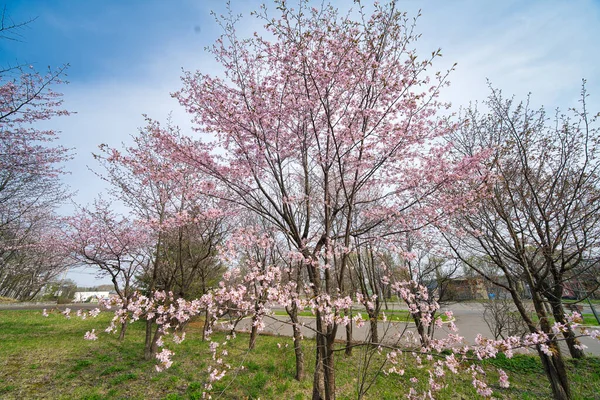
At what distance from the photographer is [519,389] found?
705 cm

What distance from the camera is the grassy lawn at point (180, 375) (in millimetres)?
5875

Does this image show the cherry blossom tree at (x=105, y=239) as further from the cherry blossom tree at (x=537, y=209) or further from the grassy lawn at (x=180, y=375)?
the cherry blossom tree at (x=537, y=209)

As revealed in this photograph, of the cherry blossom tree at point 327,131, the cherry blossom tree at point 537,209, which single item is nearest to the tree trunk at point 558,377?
the cherry blossom tree at point 537,209

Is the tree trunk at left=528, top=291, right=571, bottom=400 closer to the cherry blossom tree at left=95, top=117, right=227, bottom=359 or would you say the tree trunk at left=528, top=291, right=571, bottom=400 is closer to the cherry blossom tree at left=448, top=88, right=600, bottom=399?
the cherry blossom tree at left=448, top=88, right=600, bottom=399

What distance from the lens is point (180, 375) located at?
6.94 m

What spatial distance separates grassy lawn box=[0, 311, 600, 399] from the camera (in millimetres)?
5875

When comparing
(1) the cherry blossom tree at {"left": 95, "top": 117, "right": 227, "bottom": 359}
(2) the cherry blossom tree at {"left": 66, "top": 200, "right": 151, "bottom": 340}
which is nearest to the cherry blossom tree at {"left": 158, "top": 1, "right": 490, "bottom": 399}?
(1) the cherry blossom tree at {"left": 95, "top": 117, "right": 227, "bottom": 359}

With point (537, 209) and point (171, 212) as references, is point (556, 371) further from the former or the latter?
point (171, 212)

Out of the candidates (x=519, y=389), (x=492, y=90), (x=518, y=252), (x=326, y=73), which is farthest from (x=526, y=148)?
(x=519, y=389)

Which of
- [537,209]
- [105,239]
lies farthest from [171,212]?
[537,209]

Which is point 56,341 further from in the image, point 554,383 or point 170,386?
point 554,383

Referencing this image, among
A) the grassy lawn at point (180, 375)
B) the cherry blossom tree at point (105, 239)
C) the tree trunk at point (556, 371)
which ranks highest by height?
the cherry blossom tree at point (105, 239)

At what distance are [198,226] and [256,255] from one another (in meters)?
2.53

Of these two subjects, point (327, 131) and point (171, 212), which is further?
point (171, 212)
